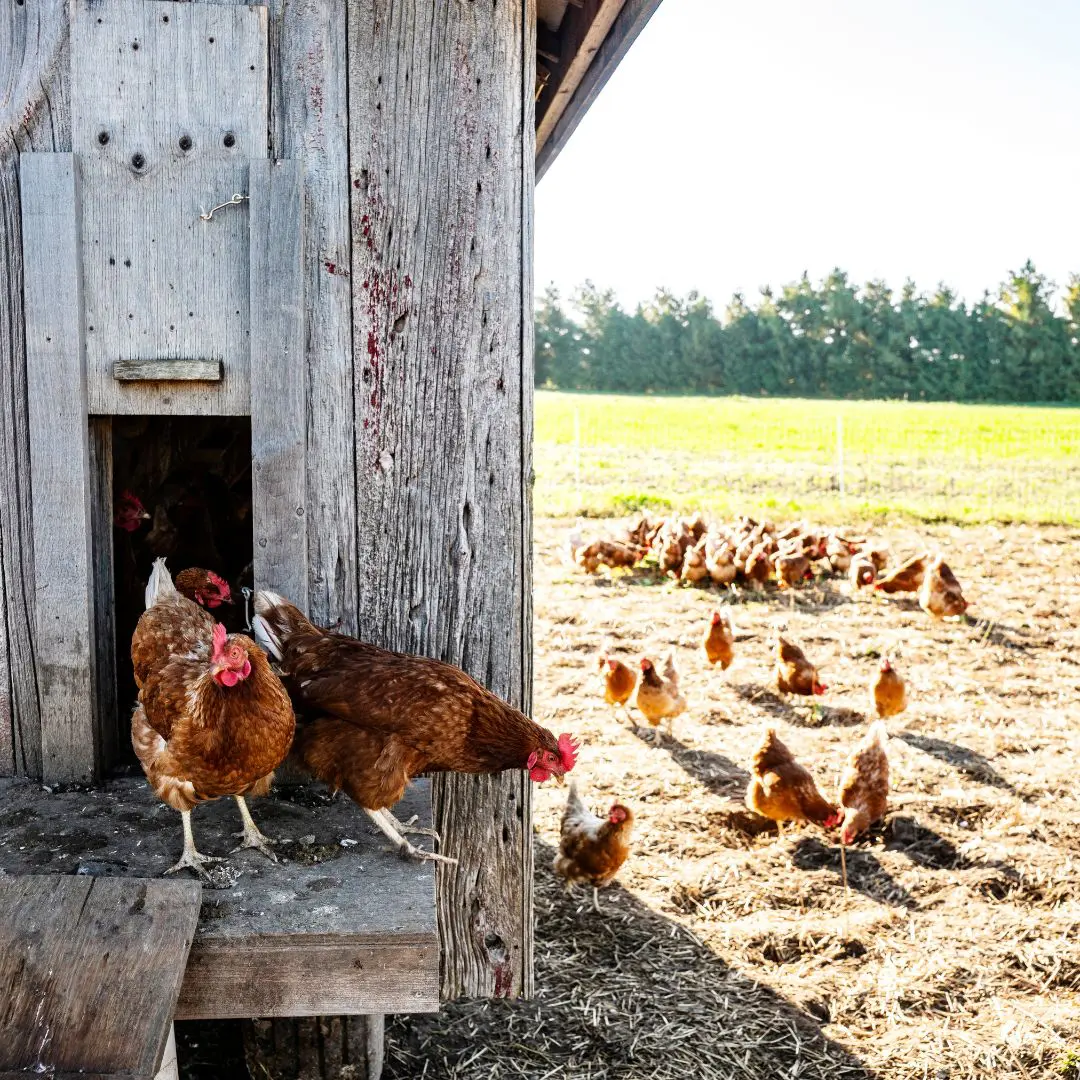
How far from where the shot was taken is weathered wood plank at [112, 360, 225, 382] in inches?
106

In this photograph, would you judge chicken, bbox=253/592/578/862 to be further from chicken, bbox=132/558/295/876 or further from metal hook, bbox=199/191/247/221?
metal hook, bbox=199/191/247/221

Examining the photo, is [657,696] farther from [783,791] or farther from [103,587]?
Result: [103,587]

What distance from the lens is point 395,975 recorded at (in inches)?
81.1

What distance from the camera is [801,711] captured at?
699cm

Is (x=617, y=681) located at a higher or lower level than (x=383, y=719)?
lower

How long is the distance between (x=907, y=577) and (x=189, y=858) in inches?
338

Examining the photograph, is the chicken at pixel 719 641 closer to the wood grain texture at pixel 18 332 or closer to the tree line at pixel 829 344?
the wood grain texture at pixel 18 332

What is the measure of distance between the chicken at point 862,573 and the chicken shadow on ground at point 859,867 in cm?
534

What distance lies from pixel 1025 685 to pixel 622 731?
3.09m

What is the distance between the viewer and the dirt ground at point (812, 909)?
11.4ft

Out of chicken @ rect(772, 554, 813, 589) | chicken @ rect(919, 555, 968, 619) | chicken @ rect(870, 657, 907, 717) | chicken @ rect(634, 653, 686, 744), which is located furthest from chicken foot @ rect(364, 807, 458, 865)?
chicken @ rect(772, 554, 813, 589)

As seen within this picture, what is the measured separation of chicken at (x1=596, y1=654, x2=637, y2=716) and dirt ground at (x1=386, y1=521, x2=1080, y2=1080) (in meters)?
0.17

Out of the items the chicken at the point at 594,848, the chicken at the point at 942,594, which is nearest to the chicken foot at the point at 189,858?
the chicken at the point at 594,848

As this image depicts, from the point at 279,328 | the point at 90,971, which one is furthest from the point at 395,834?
the point at 279,328
